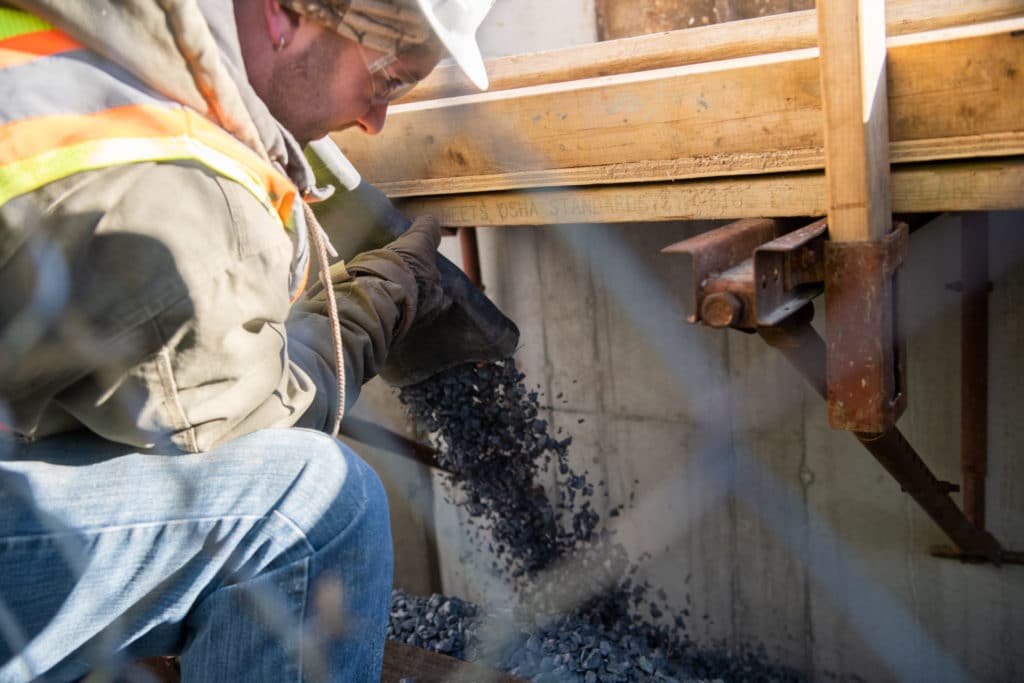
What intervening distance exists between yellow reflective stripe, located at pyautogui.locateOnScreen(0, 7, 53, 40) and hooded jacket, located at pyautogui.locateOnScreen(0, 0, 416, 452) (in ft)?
0.04

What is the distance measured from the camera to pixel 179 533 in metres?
1.09

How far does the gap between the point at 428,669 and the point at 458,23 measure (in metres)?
2.01

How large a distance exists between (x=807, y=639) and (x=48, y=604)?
2.98 m

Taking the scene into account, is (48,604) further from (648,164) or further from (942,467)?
(942,467)

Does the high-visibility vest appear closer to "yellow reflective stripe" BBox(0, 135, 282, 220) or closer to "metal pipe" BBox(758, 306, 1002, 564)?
"yellow reflective stripe" BBox(0, 135, 282, 220)

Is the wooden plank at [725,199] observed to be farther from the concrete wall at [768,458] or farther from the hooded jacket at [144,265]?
the hooded jacket at [144,265]

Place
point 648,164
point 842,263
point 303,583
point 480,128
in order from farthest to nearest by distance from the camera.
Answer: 1. point 480,128
2. point 648,164
3. point 842,263
4. point 303,583

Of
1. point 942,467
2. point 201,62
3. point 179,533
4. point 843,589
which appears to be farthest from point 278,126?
point 843,589

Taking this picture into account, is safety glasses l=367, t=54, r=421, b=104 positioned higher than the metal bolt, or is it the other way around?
safety glasses l=367, t=54, r=421, b=104

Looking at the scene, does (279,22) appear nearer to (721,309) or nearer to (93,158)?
(93,158)

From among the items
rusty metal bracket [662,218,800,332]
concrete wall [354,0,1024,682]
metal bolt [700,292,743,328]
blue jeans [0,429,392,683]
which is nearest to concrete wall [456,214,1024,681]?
concrete wall [354,0,1024,682]

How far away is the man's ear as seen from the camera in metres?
1.23

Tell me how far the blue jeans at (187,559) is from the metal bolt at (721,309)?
768mm

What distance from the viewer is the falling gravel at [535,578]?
9.33 ft
